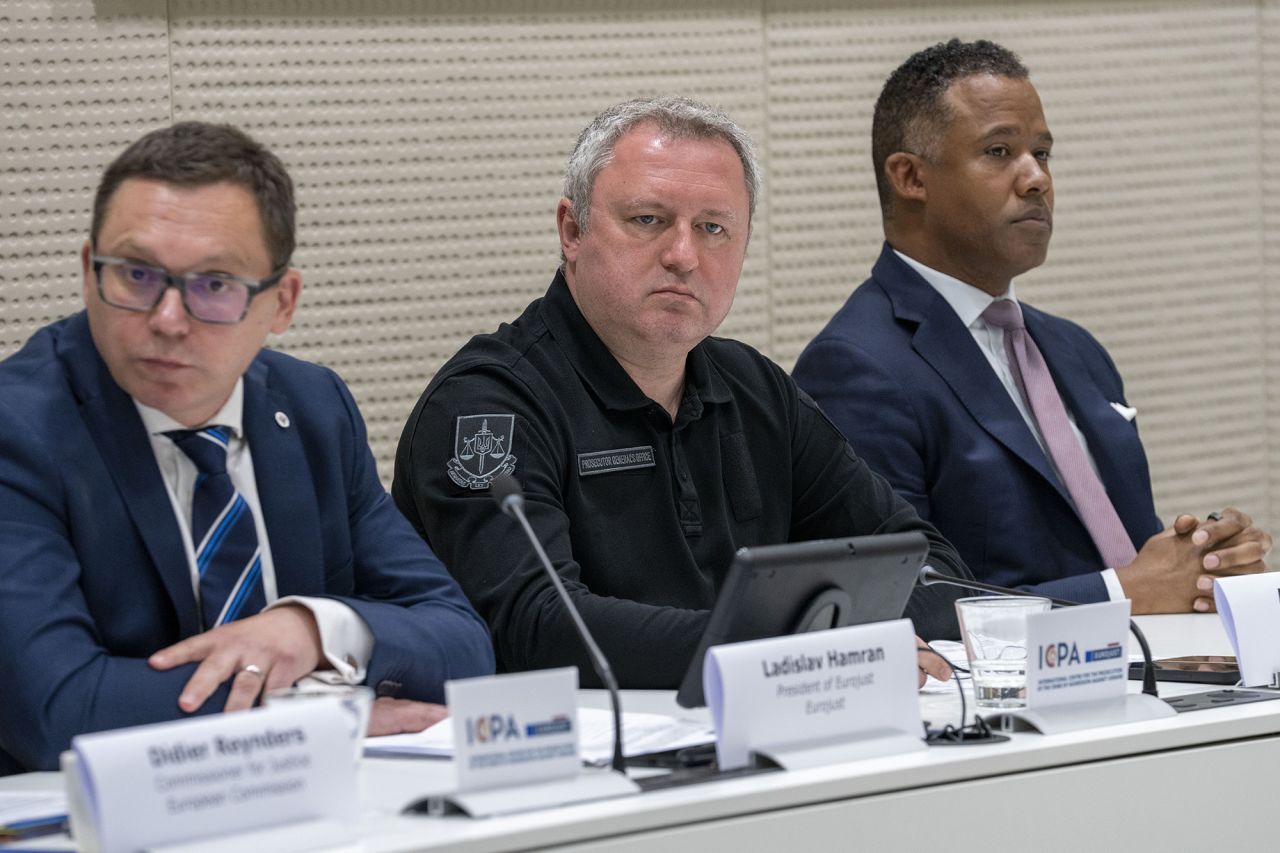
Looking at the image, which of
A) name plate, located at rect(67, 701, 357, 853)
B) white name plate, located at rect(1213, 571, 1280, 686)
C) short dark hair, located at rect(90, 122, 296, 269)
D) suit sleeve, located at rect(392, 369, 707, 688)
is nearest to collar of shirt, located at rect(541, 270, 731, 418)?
suit sleeve, located at rect(392, 369, 707, 688)

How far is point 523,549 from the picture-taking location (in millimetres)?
2334

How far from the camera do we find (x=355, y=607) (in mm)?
2010

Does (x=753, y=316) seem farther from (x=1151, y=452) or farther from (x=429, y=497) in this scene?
(x=429, y=497)

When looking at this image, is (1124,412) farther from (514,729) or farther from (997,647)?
(514,729)

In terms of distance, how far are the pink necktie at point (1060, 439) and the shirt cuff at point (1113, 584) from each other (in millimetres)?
251

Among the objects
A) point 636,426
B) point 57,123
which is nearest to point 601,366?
point 636,426

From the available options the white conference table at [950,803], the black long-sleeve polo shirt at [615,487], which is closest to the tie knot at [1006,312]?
the black long-sleeve polo shirt at [615,487]

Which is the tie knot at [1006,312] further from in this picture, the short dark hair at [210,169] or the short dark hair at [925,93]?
the short dark hair at [210,169]

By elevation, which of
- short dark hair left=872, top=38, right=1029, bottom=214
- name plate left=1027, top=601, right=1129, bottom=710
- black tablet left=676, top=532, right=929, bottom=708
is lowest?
name plate left=1027, top=601, right=1129, bottom=710

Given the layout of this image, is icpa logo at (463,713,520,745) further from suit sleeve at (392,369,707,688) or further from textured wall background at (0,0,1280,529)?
textured wall background at (0,0,1280,529)

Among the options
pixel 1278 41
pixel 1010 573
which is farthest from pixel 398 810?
pixel 1278 41

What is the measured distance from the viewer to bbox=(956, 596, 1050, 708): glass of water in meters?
1.90

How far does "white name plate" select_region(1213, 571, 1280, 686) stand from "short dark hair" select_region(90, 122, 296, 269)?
3.97 ft

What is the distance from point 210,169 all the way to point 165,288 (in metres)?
0.15
